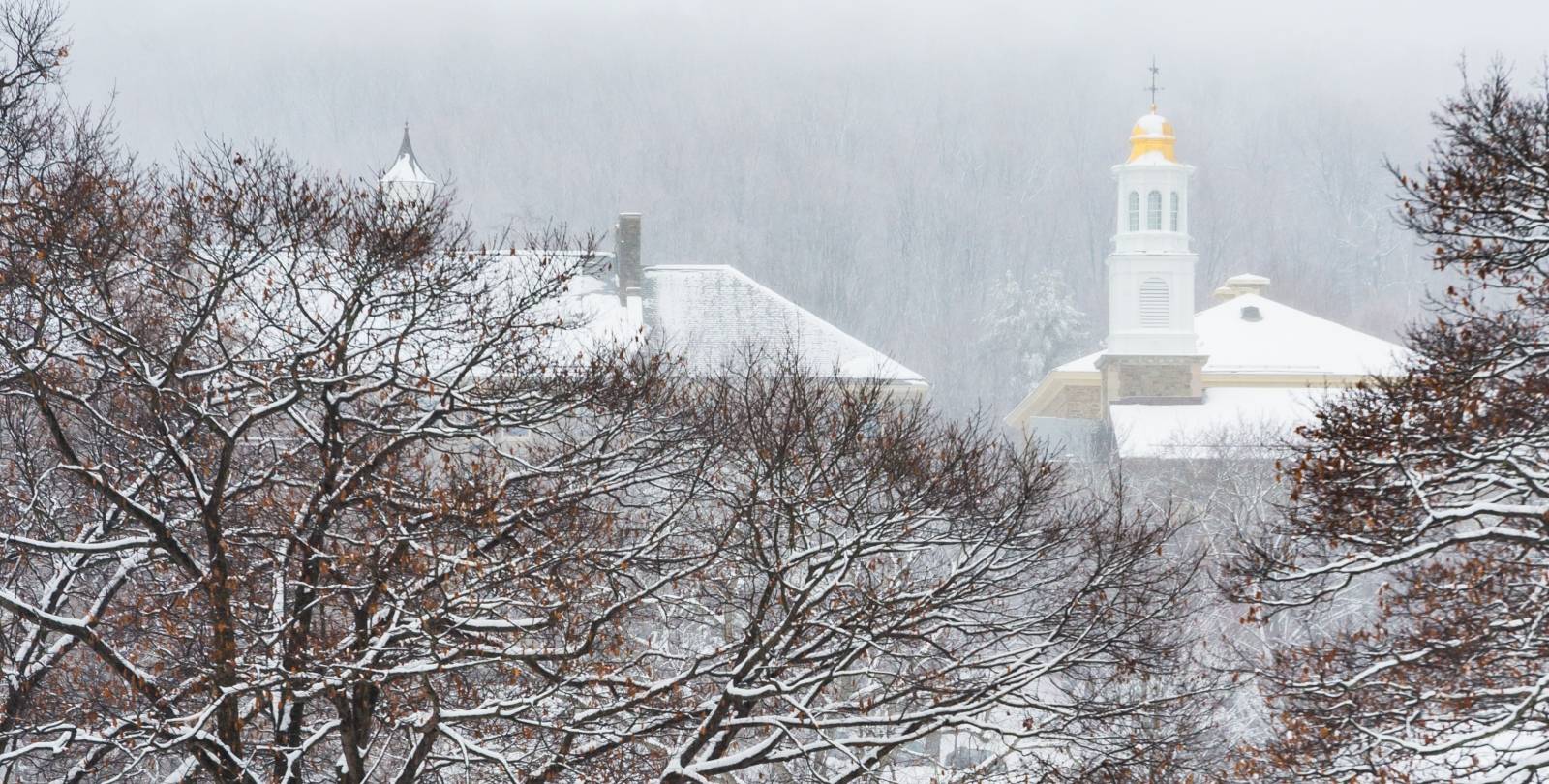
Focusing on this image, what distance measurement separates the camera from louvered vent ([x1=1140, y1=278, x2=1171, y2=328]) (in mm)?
Result: 54969

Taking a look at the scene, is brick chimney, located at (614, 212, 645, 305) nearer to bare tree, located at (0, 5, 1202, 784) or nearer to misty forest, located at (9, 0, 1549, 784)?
misty forest, located at (9, 0, 1549, 784)

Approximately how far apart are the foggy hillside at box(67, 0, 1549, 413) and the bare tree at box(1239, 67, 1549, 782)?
75.0 meters

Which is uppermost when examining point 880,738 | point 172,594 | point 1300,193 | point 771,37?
point 771,37

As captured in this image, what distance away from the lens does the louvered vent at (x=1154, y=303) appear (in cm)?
5497

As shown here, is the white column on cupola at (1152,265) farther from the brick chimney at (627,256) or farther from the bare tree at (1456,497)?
the bare tree at (1456,497)

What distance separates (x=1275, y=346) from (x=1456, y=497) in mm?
48743

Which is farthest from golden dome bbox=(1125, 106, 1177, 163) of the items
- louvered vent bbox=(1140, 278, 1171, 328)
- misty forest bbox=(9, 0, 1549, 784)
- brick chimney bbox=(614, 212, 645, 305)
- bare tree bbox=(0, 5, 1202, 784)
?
bare tree bbox=(0, 5, 1202, 784)

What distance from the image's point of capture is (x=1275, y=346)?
58656mm

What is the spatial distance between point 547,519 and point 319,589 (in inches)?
96.9

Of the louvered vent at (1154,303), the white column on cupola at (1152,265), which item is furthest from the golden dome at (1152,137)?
the louvered vent at (1154,303)

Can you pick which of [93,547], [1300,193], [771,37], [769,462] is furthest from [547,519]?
[771,37]

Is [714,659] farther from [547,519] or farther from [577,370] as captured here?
[577,370]

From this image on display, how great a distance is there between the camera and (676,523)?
14.4 meters

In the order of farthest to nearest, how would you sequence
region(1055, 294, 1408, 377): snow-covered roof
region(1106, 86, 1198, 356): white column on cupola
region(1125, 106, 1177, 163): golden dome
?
region(1055, 294, 1408, 377): snow-covered roof, region(1125, 106, 1177, 163): golden dome, region(1106, 86, 1198, 356): white column on cupola
